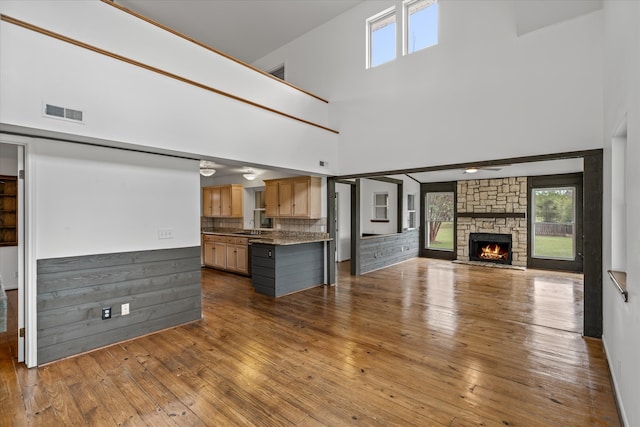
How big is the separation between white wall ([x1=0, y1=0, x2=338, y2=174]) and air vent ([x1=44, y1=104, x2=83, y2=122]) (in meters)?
0.04

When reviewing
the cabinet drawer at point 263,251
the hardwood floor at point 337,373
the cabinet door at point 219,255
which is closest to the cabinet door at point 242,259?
the cabinet door at point 219,255

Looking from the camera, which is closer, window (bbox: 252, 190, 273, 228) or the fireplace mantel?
the fireplace mantel

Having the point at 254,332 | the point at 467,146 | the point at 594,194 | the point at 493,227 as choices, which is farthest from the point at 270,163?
the point at 493,227

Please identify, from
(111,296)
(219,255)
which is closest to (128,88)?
(111,296)

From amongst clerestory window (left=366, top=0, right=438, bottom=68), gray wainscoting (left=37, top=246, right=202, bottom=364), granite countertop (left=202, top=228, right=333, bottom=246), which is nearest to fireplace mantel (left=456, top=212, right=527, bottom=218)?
granite countertop (left=202, top=228, right=333, bottom=246)

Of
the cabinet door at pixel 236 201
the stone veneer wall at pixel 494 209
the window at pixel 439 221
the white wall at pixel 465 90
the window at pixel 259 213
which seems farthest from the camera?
the window at pixel 439 221

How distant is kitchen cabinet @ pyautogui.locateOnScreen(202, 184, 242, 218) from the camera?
26.5 feet

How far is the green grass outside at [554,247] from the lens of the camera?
735cm

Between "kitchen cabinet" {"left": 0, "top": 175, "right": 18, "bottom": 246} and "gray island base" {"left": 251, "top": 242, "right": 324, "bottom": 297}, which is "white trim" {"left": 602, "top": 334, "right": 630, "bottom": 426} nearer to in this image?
"gray island base" {"left": 251, "top": 242, "right": 324, "bottom": 297}

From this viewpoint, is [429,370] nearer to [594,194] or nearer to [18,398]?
[594,194]

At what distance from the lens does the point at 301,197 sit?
6281mm

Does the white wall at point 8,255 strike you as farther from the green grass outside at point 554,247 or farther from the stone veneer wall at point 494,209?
the green grass outside at point 554,247

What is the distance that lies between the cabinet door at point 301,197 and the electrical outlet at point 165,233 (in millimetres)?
2818

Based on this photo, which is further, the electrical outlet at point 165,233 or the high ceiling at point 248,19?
the high ceiling at point 248,19
